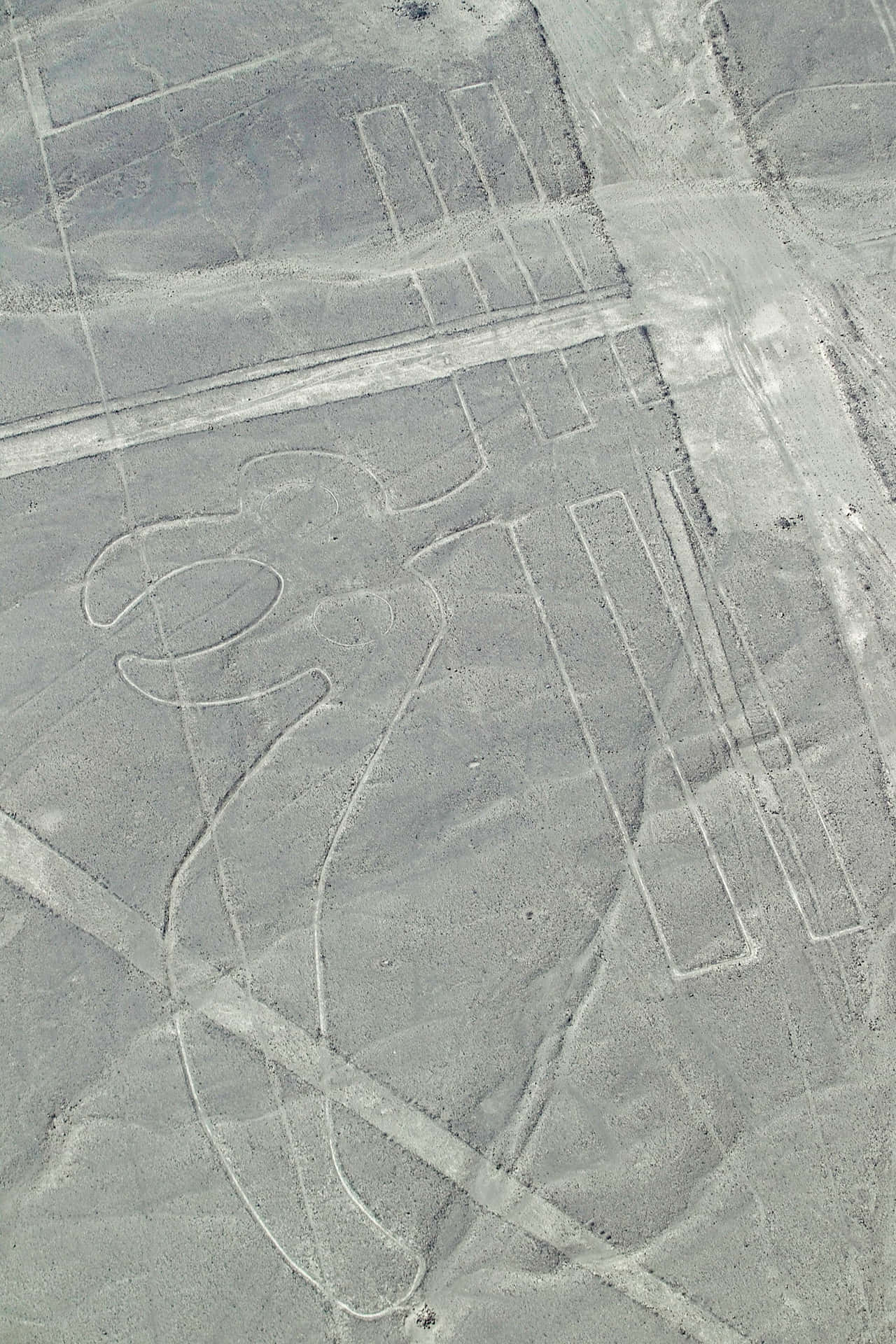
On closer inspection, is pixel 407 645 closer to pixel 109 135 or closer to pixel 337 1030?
pixel 337 1030

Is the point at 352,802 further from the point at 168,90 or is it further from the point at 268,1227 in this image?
the point at 168,90

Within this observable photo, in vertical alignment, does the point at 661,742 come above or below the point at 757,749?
above

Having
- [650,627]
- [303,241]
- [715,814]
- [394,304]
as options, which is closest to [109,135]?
[303,241]

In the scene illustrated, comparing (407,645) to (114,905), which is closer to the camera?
(114,905)

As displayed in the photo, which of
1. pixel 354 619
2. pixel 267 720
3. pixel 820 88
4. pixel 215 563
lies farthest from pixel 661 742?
pixel 820 88

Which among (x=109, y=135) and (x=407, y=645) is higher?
(x=109, y=135)

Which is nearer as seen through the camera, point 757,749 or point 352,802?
point 352,802

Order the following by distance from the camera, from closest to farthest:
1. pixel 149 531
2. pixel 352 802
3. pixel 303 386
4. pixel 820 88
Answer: pixel 352 802
pixel 149 531
pixel 303 386
pixel 820 88
